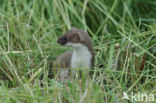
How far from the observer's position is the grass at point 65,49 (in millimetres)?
2887

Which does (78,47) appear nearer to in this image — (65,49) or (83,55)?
(83,55)

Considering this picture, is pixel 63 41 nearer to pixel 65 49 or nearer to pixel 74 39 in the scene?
pixel 74 39

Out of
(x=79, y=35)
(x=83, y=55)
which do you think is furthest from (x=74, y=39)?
(x=83, y=55)

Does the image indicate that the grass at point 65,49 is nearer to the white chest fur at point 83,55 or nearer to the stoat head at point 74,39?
the white chest fur at point 83,55

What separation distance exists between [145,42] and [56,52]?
1.19 m

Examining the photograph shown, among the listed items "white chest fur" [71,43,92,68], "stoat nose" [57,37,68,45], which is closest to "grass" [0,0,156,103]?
"white chest fur" [71,43,92,68]

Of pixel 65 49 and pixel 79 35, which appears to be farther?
pixel 65 49

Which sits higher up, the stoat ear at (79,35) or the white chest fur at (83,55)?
the stoat ear at (79,35)

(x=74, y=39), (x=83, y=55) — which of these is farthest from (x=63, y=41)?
(x=83, y=55)

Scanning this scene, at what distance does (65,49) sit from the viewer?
4492mm

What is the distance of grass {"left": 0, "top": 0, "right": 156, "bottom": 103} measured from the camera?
114 inches

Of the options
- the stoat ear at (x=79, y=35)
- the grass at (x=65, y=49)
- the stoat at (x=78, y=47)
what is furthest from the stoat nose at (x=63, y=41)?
the grass at (x=65, y=49)

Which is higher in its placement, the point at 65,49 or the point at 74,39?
the point at 74,39

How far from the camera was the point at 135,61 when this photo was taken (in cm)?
364
